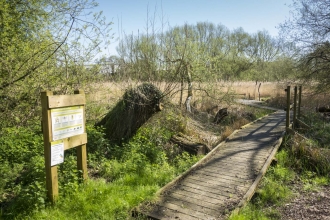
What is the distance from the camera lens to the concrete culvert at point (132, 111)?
681cm

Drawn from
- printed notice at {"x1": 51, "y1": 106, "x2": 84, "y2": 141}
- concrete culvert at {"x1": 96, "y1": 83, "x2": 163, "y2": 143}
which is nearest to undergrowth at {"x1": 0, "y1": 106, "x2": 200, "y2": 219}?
concrete culvert at {"x1": 96, "y1": 83, "x2": 163, "y2": 143}

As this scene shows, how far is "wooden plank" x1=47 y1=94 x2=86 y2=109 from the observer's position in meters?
3.93

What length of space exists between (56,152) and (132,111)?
3189 mm

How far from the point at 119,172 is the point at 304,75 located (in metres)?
13.6

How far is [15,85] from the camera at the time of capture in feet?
17.0

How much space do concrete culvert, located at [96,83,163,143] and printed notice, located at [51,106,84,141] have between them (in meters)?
2.32

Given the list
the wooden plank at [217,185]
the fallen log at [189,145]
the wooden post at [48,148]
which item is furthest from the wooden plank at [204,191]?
the fallen log at [189,145]

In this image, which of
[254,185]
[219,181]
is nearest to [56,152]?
[219,181]

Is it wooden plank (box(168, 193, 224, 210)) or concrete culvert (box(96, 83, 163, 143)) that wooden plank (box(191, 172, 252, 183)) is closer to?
wooden plank (box(168, 193, 224, 210))

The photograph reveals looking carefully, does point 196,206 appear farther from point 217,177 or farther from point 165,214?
point 217,177

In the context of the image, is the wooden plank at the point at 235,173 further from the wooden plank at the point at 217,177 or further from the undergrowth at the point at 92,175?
the undergrowth at the point at 92,175

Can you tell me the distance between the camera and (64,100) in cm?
420

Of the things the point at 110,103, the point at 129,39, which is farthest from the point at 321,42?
the point at 110,103

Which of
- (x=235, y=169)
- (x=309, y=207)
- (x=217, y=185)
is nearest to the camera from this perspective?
(x=309, y=207)
